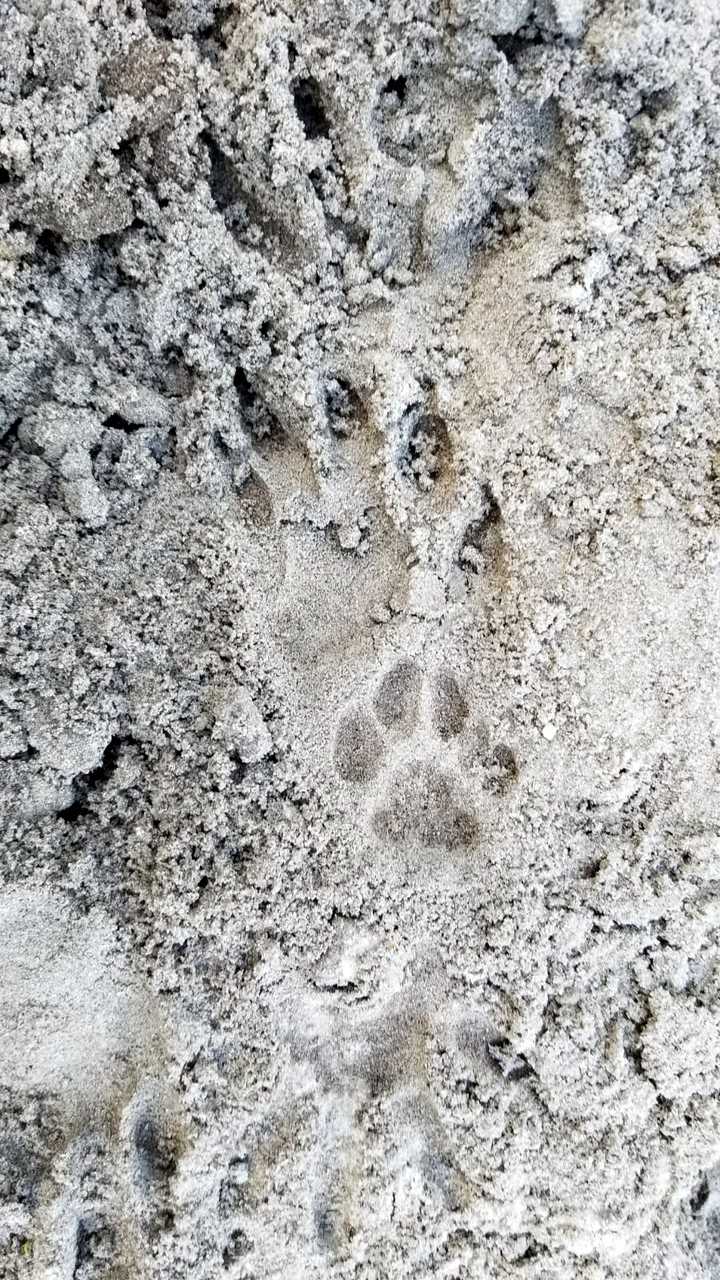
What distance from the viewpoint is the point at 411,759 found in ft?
3.92

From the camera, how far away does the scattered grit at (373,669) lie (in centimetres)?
112

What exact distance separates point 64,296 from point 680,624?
952mm

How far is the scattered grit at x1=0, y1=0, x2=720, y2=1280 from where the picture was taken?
112 cm

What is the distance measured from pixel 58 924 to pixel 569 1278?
0.85m

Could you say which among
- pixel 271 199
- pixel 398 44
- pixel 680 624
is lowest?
pixel 680 624

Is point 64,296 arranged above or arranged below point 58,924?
above

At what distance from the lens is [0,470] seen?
1.14 m

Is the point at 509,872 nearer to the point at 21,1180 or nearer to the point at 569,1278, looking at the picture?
the point at 569,1278

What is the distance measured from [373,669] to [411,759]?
0.14m

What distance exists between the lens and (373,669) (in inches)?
46.9

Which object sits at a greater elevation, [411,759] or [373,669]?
[373,669]

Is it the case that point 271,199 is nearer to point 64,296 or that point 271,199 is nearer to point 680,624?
point 64,296

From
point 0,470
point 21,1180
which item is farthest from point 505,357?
point 21,1180

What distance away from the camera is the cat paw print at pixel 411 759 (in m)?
1.18
